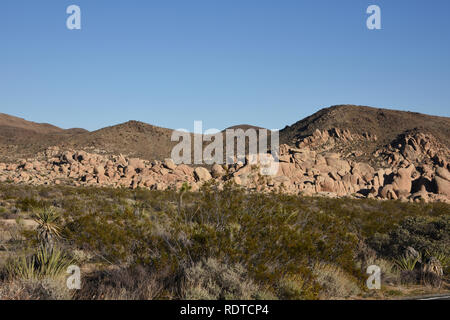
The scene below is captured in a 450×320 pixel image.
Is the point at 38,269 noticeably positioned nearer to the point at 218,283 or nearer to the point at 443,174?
the point at 218,283

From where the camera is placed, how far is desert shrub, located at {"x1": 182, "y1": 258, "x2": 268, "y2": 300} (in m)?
7.04

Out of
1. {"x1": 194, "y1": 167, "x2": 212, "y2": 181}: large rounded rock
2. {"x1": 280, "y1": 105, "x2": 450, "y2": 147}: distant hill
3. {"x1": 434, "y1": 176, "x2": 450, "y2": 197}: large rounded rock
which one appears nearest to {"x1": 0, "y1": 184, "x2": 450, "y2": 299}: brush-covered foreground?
{"x1": 194, "y1": 167, "x2": 212, "y2": 181}: large rounded rock

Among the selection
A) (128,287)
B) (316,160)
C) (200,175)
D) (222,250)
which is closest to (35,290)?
(128,287)

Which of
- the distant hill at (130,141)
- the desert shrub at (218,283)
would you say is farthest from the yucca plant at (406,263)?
the distant hill at (130,141)

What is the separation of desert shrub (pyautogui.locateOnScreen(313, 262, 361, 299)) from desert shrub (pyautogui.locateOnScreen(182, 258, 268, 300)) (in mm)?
2059

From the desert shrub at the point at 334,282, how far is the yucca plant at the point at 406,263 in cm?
342

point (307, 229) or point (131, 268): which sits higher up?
point (307, 229)

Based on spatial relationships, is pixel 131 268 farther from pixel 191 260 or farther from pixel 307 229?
pixel 307 229

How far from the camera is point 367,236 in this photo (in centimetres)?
1461

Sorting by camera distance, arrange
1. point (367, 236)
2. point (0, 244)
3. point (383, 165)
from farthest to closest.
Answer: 1. point (383, 165)
2. point (367, 236)
3. point (0, 244)

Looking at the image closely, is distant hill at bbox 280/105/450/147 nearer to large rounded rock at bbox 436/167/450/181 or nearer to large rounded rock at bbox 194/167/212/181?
large rounded rock at bbox 436/167/450/181

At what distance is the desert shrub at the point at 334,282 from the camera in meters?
8.70

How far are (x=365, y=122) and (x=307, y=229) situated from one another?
75.2 m
